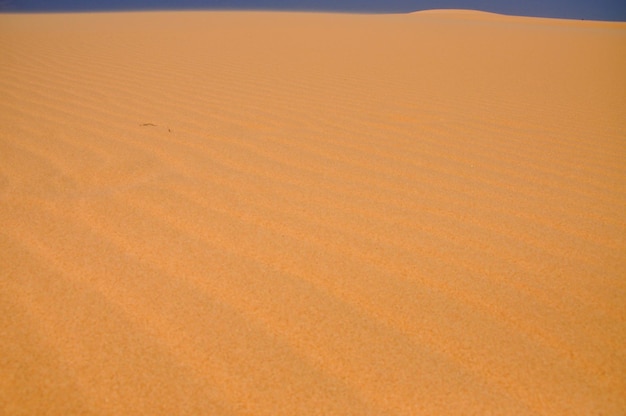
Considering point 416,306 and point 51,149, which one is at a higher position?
point 416,306

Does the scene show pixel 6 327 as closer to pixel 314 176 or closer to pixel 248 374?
pixel 248 374

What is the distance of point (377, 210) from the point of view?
172cm

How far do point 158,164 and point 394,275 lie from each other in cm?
136

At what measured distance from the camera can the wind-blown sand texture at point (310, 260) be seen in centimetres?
100

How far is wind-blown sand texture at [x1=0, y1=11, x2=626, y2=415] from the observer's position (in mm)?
1000

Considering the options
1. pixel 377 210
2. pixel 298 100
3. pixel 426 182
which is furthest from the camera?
pixel 298 100

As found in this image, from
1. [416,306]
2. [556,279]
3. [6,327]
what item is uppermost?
[556,279]

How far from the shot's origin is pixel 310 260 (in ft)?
4.64

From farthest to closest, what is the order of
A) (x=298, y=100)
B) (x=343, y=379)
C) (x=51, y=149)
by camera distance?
1. (x=298, y=100)
2. (x=51, y=149)
3. (x=343, y=379)

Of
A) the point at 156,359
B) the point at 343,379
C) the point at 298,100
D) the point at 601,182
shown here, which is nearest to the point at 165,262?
the point at 156,359

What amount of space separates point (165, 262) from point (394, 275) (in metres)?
0.74

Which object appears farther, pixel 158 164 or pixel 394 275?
pixel 158 164

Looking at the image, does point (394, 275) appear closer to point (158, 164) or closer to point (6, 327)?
point (6, 327)

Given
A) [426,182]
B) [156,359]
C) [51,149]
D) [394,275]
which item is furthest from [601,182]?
[51,149]
